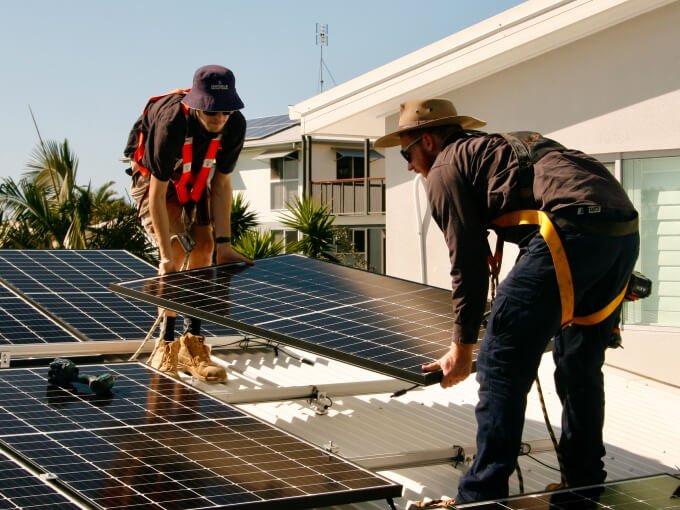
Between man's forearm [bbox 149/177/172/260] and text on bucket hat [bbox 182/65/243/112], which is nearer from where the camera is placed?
text on bucket hat [bbox 182/65/243/112]

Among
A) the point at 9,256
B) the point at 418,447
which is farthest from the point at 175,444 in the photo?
the point at 9,256

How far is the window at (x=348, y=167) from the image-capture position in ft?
140

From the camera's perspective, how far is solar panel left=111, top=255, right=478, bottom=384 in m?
4.96

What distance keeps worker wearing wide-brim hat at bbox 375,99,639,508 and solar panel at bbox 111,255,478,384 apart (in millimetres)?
337

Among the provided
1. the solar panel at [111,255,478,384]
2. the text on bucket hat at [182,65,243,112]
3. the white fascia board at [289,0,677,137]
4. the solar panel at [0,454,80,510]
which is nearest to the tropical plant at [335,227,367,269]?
the white fascia board at [289,0,677,137]

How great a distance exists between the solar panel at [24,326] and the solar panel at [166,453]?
1711 mm

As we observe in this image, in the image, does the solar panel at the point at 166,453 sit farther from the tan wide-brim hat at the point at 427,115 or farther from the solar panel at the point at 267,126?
the solar panel at the point at 267,126

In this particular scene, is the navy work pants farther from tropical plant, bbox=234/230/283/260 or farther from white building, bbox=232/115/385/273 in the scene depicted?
white building, bbox=232/115/385/273

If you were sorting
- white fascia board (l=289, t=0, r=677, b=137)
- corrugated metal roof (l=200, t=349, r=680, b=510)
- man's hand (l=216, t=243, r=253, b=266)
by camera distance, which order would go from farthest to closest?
1. white fascia board (l=289, t=0, r=677, b=137)
2. man's hand (l=216, t=243, r=253, b=266)
3. corrugated metal roof (l=200, t=349, r=680, b=510)

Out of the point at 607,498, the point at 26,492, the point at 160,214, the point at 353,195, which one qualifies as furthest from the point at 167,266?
the point at 353,195

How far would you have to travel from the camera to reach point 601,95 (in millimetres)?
11562

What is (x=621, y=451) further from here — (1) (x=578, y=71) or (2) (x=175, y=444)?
(1) (x=578, y=71)

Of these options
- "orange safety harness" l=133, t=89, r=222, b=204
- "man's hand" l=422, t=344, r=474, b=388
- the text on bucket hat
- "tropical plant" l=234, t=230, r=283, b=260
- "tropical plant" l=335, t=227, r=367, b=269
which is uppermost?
the text on bucket hat

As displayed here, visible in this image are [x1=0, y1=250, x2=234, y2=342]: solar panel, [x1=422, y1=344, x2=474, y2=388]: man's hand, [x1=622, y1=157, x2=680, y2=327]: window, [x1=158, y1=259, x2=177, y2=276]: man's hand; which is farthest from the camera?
[x1=622, y1=157, x2=680, y2=327]: window
